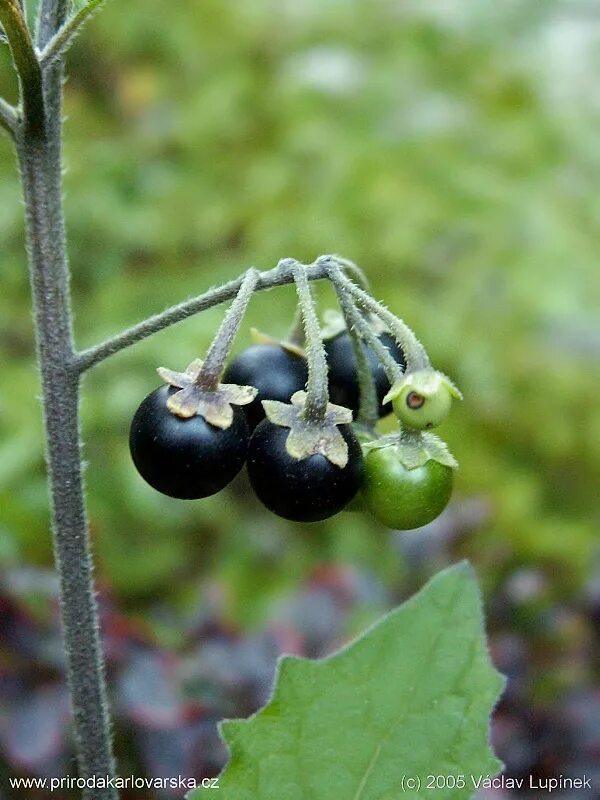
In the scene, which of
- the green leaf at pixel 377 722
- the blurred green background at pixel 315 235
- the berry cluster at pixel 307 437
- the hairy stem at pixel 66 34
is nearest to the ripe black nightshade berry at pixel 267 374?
the berry cluster at pixel 307 437

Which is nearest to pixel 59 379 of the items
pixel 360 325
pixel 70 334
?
pixel 70 334

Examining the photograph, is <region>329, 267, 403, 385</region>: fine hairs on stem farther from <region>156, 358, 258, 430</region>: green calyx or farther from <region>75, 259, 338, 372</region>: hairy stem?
<region>156, 358, 258, 430</region>: green calyx

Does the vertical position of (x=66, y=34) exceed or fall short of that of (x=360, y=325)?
it exceeds it

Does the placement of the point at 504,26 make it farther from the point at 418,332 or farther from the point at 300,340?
the point at 300,340

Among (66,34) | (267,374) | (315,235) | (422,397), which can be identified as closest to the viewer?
(66,34)

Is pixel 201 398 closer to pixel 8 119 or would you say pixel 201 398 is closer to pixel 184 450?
pixel 184 450

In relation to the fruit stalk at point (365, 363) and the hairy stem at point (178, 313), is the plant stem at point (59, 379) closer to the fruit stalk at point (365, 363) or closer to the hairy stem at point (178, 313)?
the hairy stem at point (178, 313)

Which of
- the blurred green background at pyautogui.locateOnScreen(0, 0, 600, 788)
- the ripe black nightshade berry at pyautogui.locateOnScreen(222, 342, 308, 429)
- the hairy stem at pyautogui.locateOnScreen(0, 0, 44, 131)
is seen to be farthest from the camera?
the blurred green background at pyautogui.locateOnScreen(0, 0, 600, 788)

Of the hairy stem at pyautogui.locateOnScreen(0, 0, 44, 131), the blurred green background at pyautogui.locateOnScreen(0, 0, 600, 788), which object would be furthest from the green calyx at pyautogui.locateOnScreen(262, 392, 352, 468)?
the blurred green background at pyautogui.locateOnScreen(0, 0, 600, 788)
